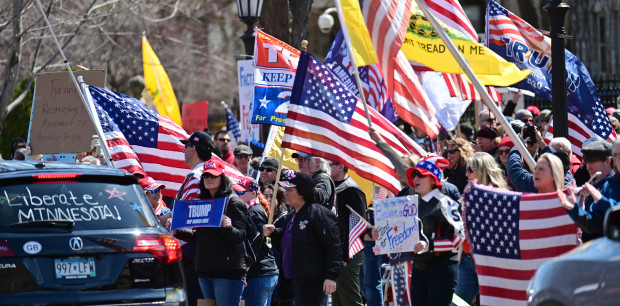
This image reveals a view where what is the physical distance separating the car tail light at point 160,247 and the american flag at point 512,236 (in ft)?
7.55

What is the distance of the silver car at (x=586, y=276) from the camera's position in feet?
19.2

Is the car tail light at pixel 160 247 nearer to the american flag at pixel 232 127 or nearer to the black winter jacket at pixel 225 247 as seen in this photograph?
the black winter jacket at pixel 225 247

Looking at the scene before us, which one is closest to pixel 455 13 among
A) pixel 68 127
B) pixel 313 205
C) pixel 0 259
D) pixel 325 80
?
pixel 325 80

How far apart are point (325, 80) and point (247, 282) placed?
206 centimetres

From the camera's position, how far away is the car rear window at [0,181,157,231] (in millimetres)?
7754

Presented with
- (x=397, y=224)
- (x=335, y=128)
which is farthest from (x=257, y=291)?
(x=397, y=224)

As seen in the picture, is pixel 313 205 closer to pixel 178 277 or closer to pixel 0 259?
pixel 178 277

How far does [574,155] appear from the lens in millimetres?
11750

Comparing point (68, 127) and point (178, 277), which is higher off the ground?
point (68, 127)

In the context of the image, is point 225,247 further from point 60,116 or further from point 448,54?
point 60,116

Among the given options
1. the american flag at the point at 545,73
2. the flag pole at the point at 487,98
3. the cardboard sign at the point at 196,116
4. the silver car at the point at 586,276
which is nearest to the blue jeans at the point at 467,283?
the flag pole at the point at 487,98

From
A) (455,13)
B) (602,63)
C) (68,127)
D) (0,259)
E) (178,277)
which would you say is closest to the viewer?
(0,259)

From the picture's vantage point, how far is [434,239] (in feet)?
29.7

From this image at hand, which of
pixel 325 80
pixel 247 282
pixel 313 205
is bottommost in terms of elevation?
pixel 247 282
